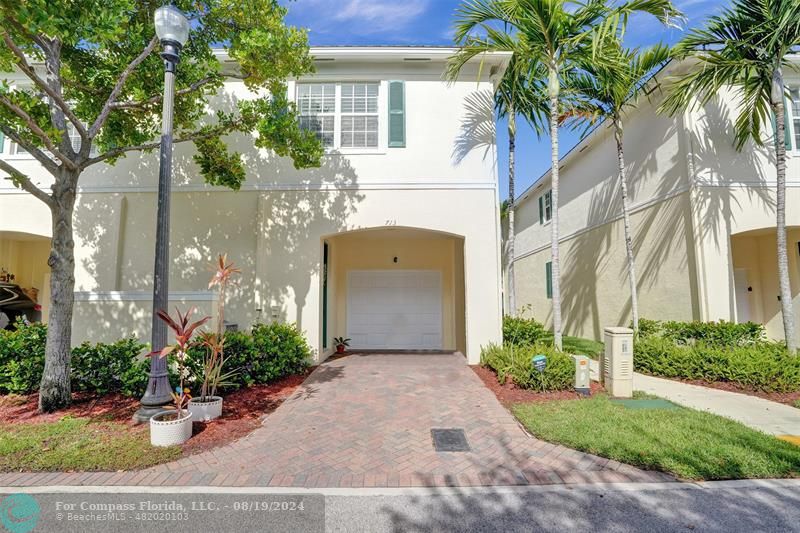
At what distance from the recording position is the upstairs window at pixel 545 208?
16.2 meters

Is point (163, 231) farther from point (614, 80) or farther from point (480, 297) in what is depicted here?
point (614, 80)

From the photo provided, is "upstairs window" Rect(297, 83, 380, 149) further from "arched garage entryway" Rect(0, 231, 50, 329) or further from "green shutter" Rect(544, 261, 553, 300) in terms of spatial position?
"green shutter" Rect(544, 261, 553, 300)

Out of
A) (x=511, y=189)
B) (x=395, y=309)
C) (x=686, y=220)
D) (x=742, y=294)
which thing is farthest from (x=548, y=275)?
(x=395, y=309)

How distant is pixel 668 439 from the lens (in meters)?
4.24

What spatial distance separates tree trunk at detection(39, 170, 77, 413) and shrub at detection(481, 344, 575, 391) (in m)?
6.89

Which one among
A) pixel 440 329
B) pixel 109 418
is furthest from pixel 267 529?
pixel 440 329

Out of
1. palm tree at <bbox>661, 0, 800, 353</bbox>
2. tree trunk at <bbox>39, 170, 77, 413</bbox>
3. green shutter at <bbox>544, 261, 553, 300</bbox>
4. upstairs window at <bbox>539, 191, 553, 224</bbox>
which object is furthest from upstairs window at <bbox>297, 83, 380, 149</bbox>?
upstairs window at <bbox>539, 191, 553, 224</bbox>

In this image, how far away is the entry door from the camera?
10.4m

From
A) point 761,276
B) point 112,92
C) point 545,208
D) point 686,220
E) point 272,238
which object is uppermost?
point 545,208

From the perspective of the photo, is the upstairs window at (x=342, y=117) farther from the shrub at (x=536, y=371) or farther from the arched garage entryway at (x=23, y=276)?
the arched garage entryway at (x=23, y=276)

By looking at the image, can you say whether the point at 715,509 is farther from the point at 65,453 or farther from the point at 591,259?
the point at 591,259

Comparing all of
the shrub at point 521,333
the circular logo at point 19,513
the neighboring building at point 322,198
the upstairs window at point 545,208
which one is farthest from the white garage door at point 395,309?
the upstairs window at point 545,208

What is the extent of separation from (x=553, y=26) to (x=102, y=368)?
989 cm

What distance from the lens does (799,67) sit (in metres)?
8.82
